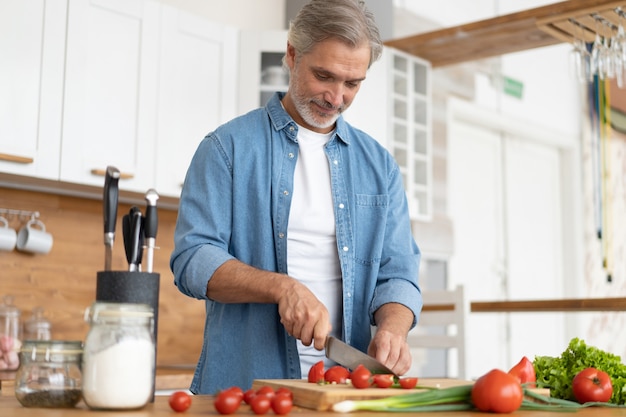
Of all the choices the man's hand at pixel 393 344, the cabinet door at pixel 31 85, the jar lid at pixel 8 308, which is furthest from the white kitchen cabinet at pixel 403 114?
the man's hand at pixel 393 344

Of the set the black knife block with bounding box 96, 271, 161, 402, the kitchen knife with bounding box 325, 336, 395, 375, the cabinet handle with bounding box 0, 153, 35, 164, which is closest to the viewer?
the black knife block with bounding box 96, 271, 161, 402

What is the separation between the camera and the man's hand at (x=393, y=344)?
1.53 meters

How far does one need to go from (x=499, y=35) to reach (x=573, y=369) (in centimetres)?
288

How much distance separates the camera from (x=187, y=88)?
138 inches

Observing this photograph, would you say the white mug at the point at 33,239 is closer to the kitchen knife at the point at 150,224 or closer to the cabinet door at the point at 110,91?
the cabinet door at the point at 110,91

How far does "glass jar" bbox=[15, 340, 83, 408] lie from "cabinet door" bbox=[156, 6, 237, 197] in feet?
7.25

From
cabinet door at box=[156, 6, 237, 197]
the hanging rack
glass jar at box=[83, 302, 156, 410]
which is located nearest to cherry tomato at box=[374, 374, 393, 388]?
glass jar at box=[83, 302, 156, 410]

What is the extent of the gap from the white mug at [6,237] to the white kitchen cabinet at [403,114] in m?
1.55

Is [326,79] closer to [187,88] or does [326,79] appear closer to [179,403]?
[179,403]

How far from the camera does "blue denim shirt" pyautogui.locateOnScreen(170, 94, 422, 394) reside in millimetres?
1675

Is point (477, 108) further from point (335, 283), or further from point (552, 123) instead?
point (335, 283)

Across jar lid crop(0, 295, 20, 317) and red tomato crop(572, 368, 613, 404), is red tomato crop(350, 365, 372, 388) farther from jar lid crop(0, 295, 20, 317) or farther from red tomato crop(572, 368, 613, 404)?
jar lid crop(0, 295, 20, 317)

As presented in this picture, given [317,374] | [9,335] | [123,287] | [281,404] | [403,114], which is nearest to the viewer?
[281,404]

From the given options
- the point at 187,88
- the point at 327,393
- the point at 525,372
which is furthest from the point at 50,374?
the point at 187,88
